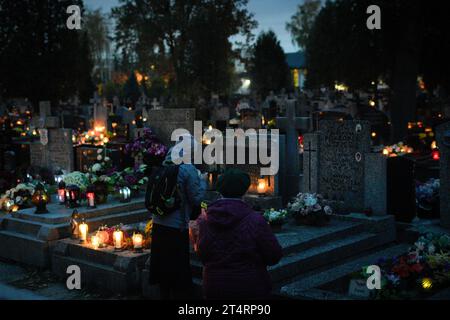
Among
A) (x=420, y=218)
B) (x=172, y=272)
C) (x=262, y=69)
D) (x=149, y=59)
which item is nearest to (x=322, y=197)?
(x=420, y=218)

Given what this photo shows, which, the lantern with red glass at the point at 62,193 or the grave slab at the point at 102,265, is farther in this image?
the lantern with red glass at the point at 62,193

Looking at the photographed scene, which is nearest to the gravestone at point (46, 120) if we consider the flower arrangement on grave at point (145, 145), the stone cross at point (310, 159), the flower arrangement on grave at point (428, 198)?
the flower arrangement on grave at point (145, 145)

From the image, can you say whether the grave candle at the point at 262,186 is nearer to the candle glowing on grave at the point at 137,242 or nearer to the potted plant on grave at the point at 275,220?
the potted plant on grave at the point at 275,220

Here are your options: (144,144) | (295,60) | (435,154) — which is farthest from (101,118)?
(295,60)

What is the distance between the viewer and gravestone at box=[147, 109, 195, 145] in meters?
12.6

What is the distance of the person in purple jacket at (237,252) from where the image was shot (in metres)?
4.71

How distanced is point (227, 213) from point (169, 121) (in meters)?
8.16

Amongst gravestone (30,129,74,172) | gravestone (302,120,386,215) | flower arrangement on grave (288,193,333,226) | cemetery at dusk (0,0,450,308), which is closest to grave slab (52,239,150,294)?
cemetery at dusk (0,0,450,308)

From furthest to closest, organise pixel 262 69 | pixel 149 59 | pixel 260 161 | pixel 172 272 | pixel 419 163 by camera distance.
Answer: pixel 262 69
pixel 149 59
pixel 419 163
pixel 260 161
pixel 172 272

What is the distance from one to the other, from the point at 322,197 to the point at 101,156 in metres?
6.21

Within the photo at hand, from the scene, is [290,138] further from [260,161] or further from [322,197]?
[322,197]

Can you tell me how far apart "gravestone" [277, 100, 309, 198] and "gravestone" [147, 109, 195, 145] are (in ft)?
6.11

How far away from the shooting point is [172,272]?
6.47m

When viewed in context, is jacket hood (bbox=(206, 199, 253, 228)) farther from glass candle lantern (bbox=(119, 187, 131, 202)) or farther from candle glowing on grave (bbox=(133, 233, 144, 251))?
glass candle lantern (bbox=(119, 187, 131, 202))
